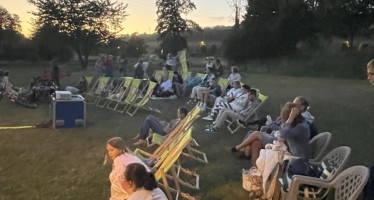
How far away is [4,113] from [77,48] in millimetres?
26029

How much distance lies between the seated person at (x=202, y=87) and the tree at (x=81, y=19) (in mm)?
23553

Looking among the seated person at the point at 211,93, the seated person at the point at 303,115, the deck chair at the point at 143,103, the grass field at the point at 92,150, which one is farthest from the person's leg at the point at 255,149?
the seated person at the point at 211,93

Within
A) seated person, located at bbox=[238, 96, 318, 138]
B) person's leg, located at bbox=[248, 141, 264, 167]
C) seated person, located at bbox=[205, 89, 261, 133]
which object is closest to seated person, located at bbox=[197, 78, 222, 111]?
seated person, located at bbox=[205, 89, 261, 133]

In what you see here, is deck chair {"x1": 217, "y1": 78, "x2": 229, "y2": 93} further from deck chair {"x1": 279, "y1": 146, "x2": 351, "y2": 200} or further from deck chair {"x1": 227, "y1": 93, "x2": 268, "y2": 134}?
deck chair {"x1": 279, "y1": 146, "x2": 351, "y2": 200}

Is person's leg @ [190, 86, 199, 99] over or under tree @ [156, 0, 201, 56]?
under

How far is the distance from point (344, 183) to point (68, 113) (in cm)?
625

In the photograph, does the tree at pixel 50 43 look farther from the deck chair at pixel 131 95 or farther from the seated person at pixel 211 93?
the seated person at pixel 211 93

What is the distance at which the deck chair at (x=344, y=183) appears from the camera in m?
3.52

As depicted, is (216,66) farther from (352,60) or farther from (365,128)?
(352,60)

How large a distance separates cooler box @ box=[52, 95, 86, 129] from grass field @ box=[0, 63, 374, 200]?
0.80 feet

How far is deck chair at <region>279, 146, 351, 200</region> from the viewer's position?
400 centimetres

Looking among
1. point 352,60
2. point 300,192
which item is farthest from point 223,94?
point 352,60

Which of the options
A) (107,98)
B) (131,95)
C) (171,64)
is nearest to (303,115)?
(131,95)

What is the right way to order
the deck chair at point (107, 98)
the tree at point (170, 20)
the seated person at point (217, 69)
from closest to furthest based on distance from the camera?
the deck chair at point (107, 98) < the seated person at point (217, 69) < the tree at point (170, 20)
